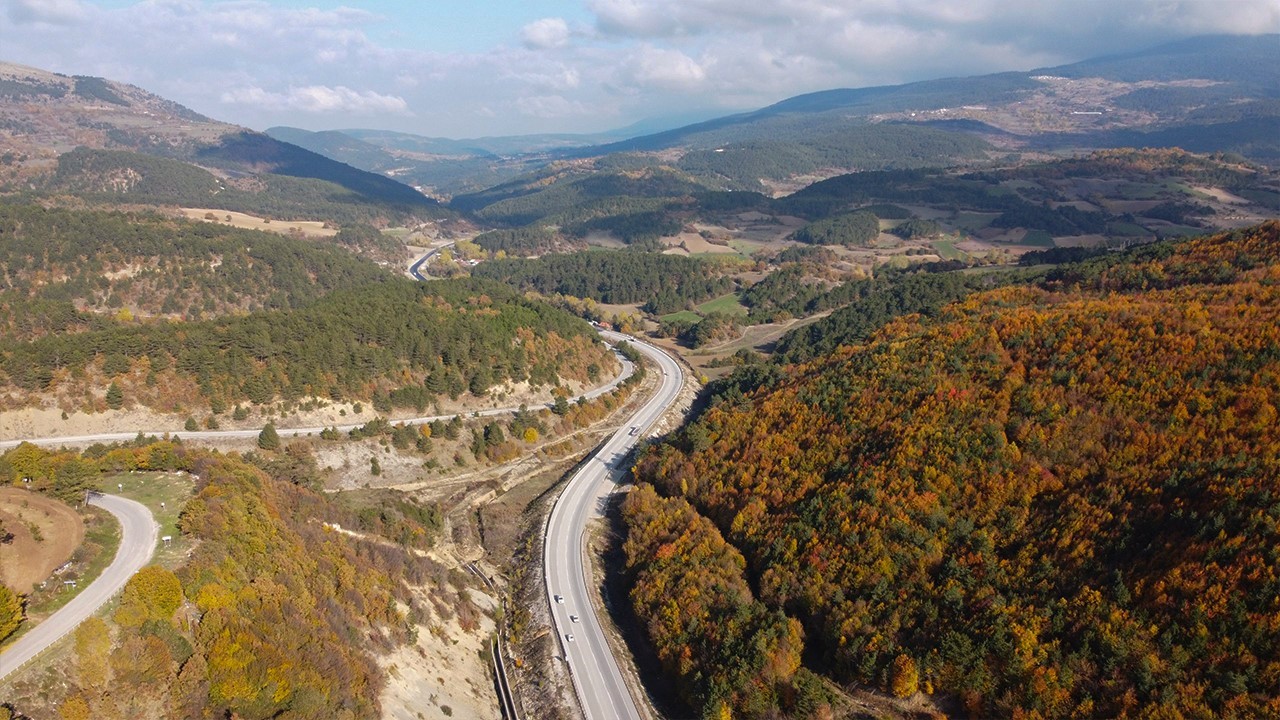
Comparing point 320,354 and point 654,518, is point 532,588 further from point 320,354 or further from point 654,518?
point 320,354

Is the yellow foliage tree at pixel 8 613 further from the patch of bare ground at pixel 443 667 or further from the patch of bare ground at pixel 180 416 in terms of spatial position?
the patch of bare ground at pixel 180 416

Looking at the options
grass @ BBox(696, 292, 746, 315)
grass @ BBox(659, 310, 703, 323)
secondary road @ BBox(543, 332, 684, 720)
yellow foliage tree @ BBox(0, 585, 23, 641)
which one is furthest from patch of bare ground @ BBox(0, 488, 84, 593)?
grass @ BBox(696, 292, 746, 315)

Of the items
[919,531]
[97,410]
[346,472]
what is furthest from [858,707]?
[97,410]

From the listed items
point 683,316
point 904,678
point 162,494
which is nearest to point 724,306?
point 683,316

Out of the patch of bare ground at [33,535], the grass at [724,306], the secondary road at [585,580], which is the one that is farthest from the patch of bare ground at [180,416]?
the grass at [724,306]

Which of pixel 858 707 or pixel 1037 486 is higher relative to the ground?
pixel 1037 486

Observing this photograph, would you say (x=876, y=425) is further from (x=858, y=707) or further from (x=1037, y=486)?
(x=858, y=707)
